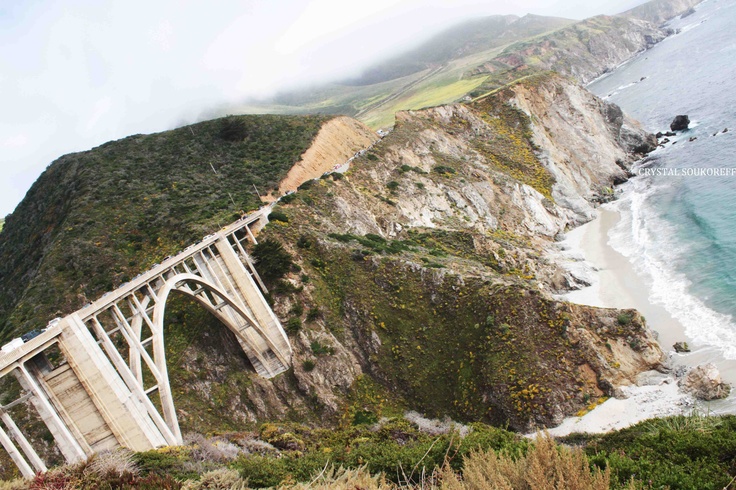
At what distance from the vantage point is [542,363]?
1251 inches

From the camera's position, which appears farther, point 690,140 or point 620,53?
point 620,53

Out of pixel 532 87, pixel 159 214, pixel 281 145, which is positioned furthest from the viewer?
pixel 532 87

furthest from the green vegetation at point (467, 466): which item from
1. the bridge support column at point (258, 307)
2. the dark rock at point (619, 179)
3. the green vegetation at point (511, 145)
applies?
the dark rock at point (619, 179)

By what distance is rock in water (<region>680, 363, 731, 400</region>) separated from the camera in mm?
26125

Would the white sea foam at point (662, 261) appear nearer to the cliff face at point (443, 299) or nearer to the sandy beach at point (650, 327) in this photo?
the sandy beach at point (650, 327)

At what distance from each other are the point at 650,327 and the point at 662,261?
503 inches

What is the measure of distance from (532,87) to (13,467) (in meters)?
91.0

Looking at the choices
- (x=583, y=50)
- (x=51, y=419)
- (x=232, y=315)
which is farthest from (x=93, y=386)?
(x=583, y=50)

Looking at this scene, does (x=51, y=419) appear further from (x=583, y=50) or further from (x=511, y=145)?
(x=583, y=50)

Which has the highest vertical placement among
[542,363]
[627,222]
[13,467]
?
→ [13,467]

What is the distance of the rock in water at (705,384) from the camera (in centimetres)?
2612

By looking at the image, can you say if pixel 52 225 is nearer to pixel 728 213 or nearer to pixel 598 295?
pixel 598 295

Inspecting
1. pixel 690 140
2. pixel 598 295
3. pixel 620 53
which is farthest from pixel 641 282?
pixel 620 53

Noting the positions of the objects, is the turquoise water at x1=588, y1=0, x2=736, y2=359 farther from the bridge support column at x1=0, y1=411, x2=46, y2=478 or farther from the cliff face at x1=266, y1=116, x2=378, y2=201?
the cliff face at x1=266, y1=116, x2=378, y2=201
